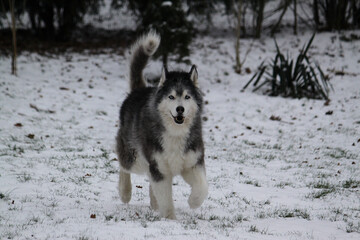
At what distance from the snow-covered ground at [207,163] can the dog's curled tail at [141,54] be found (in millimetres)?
1610

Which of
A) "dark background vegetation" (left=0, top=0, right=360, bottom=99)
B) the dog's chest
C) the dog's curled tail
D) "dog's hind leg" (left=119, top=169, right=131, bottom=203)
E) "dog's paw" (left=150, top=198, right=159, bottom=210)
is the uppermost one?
"dark background vegetation" (left=0, top=0, right=360, bottom=99)

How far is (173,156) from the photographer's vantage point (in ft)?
14.0

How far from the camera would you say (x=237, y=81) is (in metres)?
15.5

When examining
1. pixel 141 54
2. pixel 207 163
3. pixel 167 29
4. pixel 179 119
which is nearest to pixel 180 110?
pixel 179 119

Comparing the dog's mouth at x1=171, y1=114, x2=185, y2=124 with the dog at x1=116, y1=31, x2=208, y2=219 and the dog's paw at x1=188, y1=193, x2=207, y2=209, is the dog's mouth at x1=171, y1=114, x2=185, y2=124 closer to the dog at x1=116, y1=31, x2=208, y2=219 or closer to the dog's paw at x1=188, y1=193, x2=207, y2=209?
the dog at x1=116, y1=31, x2=208, y2=219

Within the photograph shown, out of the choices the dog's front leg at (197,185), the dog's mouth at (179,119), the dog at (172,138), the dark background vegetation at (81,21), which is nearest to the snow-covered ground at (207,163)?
the dog's front leg at (197,185)

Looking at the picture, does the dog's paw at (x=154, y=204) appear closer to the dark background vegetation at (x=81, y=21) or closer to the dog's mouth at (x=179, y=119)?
the dog's mouth at (x=179, y=119)

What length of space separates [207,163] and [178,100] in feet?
11.1

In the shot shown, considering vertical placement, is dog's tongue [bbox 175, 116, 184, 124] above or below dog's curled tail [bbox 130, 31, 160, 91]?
below

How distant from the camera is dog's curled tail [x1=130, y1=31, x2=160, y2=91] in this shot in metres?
5.34

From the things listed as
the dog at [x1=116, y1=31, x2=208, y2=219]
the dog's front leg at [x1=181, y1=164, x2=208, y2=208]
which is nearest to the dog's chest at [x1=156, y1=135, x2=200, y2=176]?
the dog at [x1=116, y1=31, x2=208, y2=219]

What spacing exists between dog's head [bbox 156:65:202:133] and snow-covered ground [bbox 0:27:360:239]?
42.8 inches

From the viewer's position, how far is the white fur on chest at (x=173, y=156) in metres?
4.27

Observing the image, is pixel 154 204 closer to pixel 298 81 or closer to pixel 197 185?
pixel 197 185
